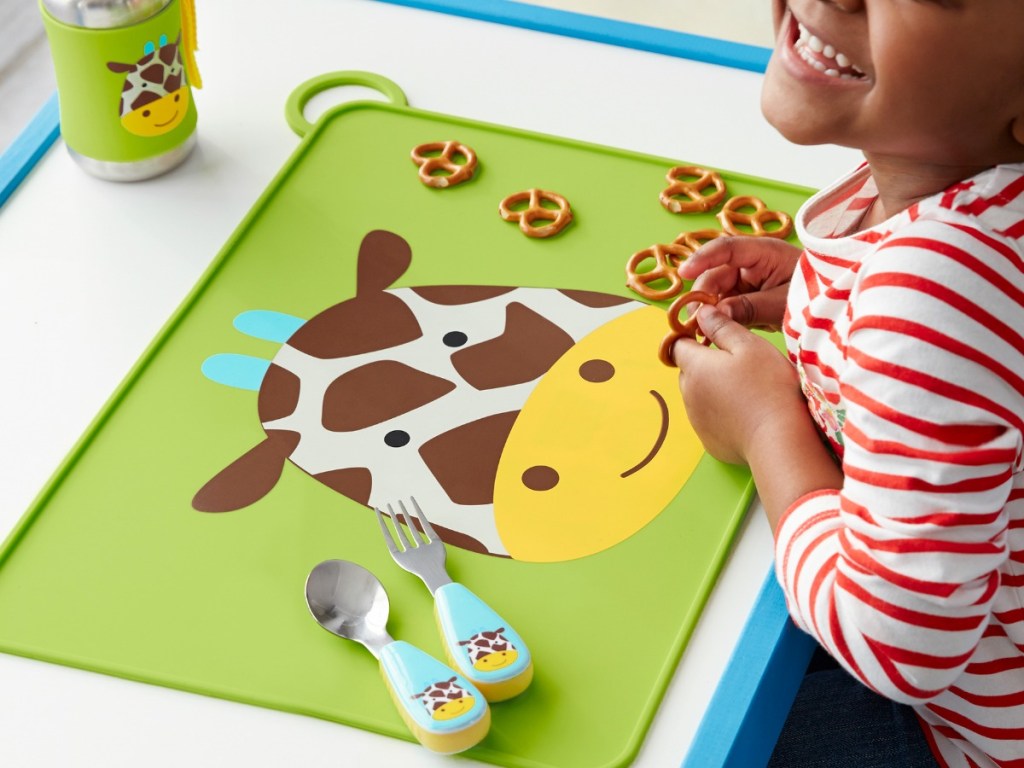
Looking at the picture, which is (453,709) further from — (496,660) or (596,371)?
(596,371)

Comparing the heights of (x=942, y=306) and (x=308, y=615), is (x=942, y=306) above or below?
above

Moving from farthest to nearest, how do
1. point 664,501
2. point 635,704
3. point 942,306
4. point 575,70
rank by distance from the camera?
point 575,70 → point 664,501 → point 635,704 → point 942,306

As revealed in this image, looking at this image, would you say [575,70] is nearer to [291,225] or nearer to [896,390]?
[291,225]

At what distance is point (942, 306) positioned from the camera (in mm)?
631

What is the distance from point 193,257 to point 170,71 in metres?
0.15

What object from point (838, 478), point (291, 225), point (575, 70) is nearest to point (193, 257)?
point (291, 225)

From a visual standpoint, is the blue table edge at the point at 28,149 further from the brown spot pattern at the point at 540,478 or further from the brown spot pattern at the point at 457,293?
the brown spot pattern at the point at 540,478

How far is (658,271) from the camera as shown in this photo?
984 mm

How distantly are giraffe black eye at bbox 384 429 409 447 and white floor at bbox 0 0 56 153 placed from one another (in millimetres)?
1145

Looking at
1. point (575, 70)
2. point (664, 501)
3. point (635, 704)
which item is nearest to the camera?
point (635, 704)

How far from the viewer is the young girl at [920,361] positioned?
0.63 metres

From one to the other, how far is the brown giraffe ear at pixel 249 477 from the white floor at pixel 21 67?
44.0 inches

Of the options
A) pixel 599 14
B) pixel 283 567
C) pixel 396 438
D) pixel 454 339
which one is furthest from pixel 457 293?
pixel 599 14

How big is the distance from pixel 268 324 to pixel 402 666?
32 centimetres
